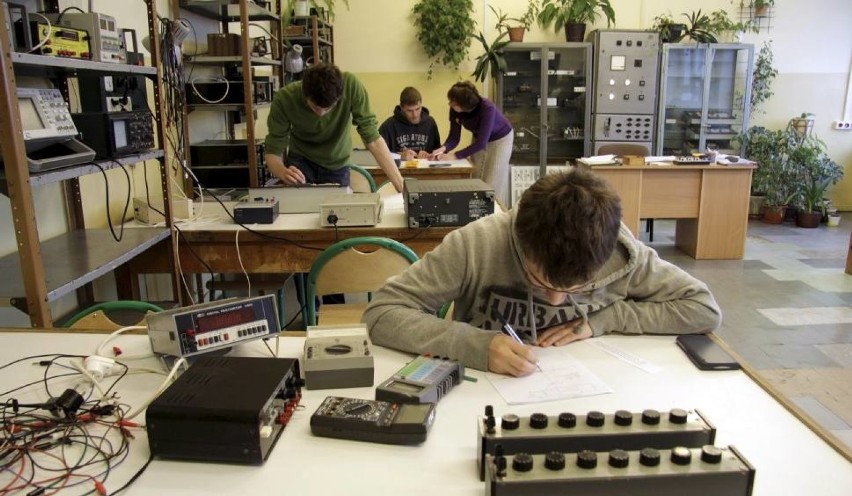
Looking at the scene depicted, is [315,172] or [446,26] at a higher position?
[446,26]

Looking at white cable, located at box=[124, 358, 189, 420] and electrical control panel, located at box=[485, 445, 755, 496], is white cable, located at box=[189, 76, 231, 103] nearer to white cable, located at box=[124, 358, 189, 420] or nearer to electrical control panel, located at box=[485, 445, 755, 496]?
white cable, located at box=[124, 358, 189, 420]

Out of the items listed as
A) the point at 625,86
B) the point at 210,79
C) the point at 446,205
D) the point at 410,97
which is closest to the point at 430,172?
the point at 410,97

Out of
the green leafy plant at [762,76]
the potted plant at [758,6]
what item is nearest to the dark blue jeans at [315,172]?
the green leafy plant at [762,76]

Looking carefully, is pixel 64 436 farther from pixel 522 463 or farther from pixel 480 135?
pixel 480 135

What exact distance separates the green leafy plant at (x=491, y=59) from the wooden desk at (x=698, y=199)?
210cm

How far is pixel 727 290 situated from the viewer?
4.20 m

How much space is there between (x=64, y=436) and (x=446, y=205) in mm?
1791

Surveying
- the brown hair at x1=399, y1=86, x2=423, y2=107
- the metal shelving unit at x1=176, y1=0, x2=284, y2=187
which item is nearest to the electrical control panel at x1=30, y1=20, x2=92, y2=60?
the metal shelving unit at x1=176, y1=0, x2=284, y2=187

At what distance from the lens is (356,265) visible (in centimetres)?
212

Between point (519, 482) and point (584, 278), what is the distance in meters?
0.51

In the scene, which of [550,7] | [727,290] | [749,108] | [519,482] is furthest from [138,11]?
[749,108]

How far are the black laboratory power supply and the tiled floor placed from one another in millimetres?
1814

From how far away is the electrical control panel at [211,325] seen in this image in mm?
1296

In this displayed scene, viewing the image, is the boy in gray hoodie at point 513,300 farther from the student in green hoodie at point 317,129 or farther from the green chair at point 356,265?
the student in green hoodie at point 317,129
